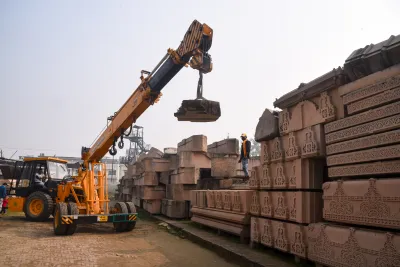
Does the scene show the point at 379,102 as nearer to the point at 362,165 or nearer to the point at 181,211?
the point at 362,165

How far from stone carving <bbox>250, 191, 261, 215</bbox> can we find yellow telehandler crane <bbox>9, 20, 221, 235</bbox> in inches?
74.6

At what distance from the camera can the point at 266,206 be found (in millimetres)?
6512

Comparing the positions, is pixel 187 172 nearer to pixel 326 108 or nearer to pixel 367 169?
pixel 326 108

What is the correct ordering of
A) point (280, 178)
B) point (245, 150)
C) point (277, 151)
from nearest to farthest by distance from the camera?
point (280, 178) < point (277, 151) < point (245, 150)

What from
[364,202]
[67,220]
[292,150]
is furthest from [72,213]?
[364,202]

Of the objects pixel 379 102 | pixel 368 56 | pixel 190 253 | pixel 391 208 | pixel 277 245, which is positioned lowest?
pixel 190 253

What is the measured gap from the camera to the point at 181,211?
12883 millimetres

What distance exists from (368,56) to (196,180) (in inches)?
357

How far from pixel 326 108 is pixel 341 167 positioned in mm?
902

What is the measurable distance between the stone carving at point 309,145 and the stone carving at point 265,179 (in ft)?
3.86

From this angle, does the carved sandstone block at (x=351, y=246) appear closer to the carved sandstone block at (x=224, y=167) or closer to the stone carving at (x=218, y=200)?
the stone carving at (x=218, y=200)

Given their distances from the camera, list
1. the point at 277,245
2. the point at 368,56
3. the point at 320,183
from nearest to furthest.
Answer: the point at 368,56 < the point at 320,183 < the point at 277,245

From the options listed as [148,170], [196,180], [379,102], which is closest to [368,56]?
[379,102]

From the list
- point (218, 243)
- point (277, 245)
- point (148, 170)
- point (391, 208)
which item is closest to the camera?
point (391, 208)
